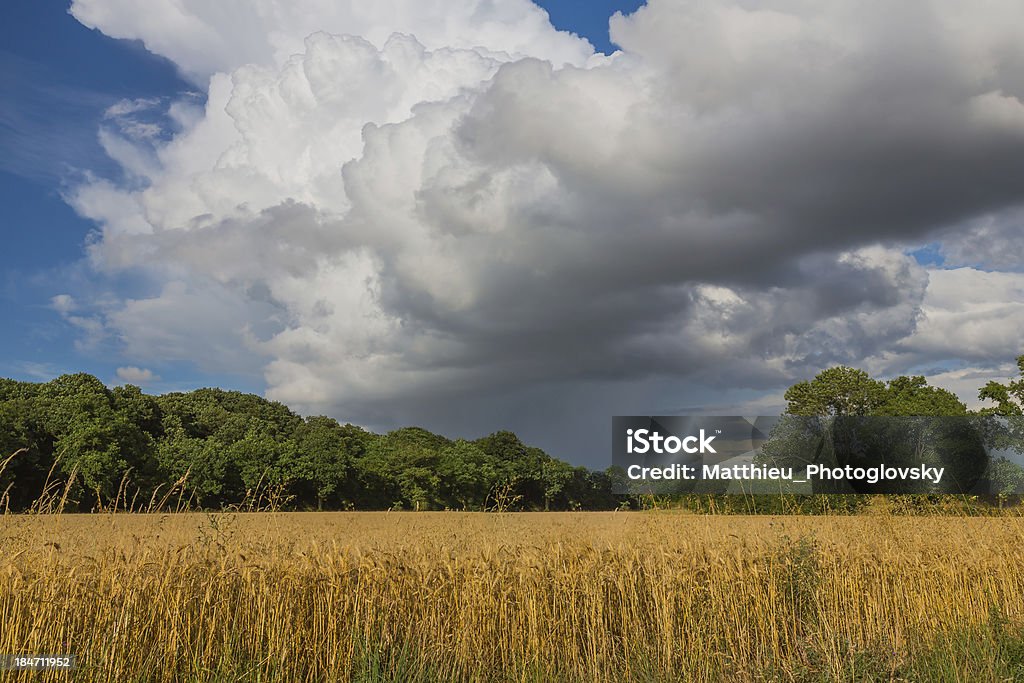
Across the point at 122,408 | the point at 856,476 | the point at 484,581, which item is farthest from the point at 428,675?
the point at 122,408

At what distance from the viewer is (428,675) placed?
250 inches

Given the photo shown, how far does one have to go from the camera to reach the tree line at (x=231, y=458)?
134 feet

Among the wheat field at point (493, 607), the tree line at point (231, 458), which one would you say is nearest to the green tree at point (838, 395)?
the tree line at point (231, 458)

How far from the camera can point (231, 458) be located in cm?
5144

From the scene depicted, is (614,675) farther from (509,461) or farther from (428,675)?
(509,461)

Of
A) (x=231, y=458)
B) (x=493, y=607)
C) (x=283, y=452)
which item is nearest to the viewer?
(x=493, y=607)

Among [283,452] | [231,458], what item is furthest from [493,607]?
[283,452]

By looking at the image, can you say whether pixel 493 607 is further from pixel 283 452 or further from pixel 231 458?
pixel 283 452

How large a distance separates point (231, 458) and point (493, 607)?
4880 centimetres

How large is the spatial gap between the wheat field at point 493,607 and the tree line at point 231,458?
75.9 ft

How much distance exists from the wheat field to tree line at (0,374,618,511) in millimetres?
23123

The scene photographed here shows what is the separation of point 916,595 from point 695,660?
359cm

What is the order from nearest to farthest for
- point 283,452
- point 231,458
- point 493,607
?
point 493,607
point 231,458
point 283,452

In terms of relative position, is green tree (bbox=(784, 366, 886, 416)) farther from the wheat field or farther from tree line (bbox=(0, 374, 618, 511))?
the wheat field
